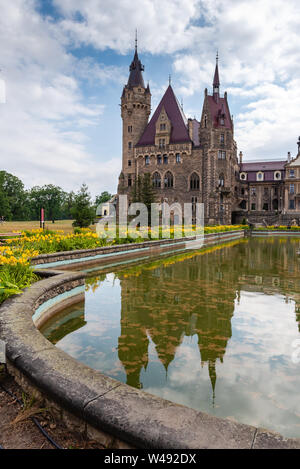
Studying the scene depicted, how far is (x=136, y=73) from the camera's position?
49.2 m

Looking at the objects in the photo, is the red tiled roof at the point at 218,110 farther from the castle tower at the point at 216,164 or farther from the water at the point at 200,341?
the water at the point at 200,341

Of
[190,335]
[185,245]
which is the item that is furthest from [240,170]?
[190,335]

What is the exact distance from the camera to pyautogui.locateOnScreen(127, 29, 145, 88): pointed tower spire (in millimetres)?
48656

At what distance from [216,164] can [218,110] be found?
9581 millimetres

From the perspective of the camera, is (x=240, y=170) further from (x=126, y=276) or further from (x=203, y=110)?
(x=126, y=276)

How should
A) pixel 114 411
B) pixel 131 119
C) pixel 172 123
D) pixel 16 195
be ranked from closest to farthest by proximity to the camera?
pixel 114 411
pixel 172 123
pixel 131 119
pixel 16 195

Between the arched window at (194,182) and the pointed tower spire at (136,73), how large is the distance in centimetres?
1738

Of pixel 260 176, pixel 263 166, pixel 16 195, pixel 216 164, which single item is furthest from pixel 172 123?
pixel 16 195

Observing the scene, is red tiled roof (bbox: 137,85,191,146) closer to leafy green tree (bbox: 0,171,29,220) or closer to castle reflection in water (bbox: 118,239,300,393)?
castle reflection in water (bbox: 118,239,300,393)

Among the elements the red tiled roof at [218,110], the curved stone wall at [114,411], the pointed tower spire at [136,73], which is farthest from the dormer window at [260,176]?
the curved stone wall at [114,411]

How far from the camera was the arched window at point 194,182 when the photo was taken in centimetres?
4562

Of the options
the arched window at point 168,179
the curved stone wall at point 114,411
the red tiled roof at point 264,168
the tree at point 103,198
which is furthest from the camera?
the tree at point 103,198

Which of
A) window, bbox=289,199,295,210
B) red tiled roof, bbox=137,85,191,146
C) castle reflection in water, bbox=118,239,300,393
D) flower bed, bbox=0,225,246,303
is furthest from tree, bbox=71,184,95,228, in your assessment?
window, bbox=289,199,295,210

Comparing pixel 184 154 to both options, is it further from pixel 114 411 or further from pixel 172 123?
pixel 114 411
